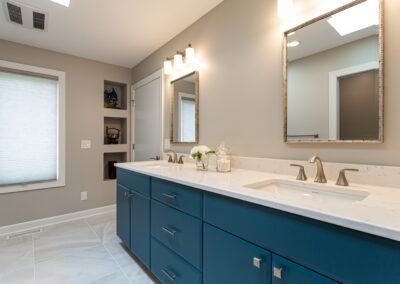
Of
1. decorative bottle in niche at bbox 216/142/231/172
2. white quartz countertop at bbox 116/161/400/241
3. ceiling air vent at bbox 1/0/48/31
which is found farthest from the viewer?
ceiling air vent at bbox 1/0/48/31

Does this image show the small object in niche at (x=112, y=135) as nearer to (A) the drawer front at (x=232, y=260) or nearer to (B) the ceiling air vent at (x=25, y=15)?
(B) the ceiling air vent at (x=25, y=15)

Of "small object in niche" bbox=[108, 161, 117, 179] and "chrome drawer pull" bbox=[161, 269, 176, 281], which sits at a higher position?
"small object in niche" bbox=[108, 161, 117, 179]

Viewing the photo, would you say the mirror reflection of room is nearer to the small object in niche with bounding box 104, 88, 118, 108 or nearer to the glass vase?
the glass vase

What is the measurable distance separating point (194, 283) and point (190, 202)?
45 centimetres

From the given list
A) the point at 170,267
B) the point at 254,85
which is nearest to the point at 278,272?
the point at 170,267

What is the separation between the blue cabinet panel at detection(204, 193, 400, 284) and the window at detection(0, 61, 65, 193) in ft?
9.16

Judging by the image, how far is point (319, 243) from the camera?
67 cm

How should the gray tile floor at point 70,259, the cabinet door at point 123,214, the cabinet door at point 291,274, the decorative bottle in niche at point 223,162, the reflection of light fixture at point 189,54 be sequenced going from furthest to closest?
the reflection of light fixture at point 189,54, the cabinet door at point 123,214, the gray tile floor at point 70,259, the decorative bottle in niche at point 223,162, the cabinet door at point 291,274

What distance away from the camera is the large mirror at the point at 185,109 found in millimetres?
2117

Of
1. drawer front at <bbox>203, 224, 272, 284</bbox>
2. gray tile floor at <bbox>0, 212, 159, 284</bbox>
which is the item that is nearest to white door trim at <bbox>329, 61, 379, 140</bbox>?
drawer front at <bbox>203, 224, 272, 284</bbox>

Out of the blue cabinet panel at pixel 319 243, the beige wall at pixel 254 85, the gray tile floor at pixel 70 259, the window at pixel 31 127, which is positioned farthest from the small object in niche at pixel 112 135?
the blue cabinet panel at pixel 319 243

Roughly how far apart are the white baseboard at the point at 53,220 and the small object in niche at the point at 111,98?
1620 millimetres

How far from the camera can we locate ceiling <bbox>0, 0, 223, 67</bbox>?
1.87 metres

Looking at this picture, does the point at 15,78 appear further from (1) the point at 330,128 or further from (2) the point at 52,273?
(1) the point at 330,128
